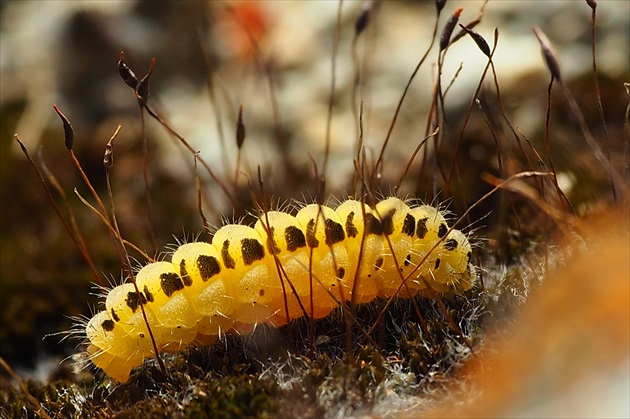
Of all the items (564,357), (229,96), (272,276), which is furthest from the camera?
(229,96)

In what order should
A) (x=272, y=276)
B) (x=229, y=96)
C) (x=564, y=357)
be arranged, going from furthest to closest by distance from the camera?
(x=229, y=96)
(x=272, y=276)
(x=564, y=357)

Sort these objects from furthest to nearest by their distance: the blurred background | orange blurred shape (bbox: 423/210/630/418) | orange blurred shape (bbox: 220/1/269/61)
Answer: orange blurred shape (bbox: 220/1/269/61), the blurred background, orange blurred shape (bbox: 423/210/630/418)

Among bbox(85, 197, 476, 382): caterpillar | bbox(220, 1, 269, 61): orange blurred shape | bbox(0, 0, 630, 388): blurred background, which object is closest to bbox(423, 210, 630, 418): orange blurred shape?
bbox(85, 197, 476, 382): caterpillar

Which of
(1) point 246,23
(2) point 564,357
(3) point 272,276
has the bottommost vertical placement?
(2) point 564,357

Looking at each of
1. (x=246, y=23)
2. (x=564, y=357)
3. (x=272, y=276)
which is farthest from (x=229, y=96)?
(x=564, y=357)

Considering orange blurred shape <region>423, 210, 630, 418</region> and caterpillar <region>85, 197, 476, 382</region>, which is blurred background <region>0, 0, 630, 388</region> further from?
orange blurred shape <region>423, 210, 630, 418</region>

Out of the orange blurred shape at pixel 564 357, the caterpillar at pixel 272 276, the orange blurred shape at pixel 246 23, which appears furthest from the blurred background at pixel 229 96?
the orange blurred shape at pixel 564 357

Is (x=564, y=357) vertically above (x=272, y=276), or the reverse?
(x=272, y=276)

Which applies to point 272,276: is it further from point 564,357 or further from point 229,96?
point 229,96
